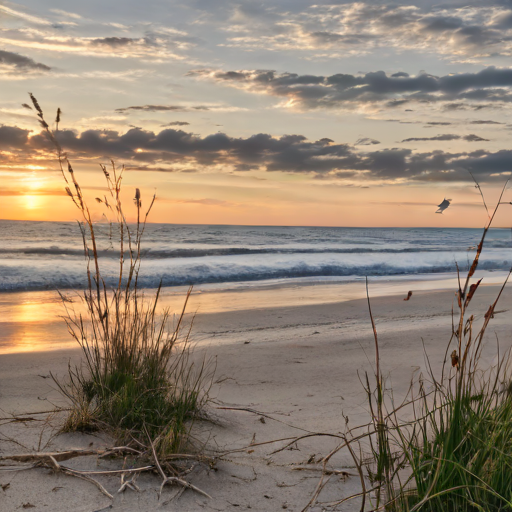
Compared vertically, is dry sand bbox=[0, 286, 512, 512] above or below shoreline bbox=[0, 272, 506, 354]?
above

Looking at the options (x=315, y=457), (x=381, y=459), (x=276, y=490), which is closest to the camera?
(x=381, y=459)

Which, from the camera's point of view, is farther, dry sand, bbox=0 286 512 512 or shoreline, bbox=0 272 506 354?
shoreline, bbox=0 272 506 354

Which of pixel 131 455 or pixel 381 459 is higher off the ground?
pixel 381 459

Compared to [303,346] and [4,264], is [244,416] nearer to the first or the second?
[303,346]

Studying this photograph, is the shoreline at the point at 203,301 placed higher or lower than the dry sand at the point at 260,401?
lower

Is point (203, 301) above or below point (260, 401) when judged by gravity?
below

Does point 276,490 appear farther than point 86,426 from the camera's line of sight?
No

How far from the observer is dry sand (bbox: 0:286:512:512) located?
7.20 ft

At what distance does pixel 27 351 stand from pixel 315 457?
371 cm

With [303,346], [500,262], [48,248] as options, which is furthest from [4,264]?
[500,262]

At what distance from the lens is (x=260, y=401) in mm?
3600

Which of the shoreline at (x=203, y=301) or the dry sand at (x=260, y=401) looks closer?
the dry sand at (x=260, y=401)

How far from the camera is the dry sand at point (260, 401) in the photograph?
7.20 feet

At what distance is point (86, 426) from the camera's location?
8.95ft
